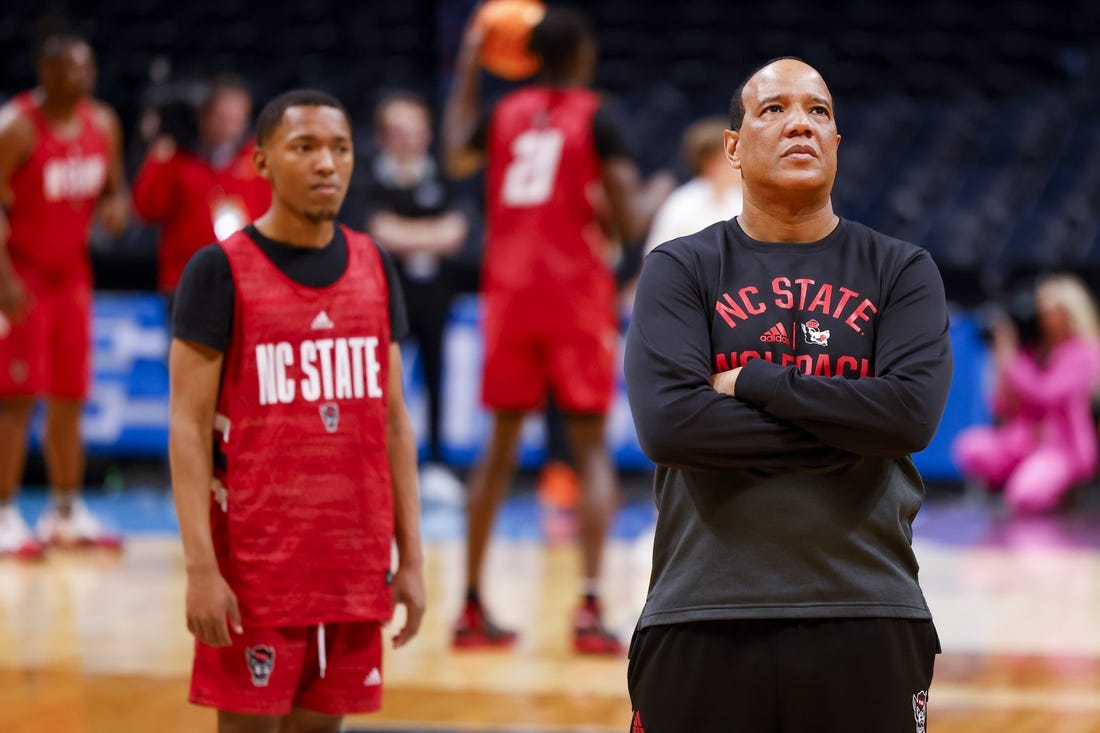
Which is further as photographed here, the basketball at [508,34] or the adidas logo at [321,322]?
the basketball at [508,34]

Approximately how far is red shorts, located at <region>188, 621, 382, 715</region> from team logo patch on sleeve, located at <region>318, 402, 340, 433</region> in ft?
1.41

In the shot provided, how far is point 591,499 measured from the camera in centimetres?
552

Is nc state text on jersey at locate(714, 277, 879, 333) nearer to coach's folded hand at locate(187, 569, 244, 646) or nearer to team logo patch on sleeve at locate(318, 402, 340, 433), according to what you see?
team logo patch on sleeve at locate(318, 402, 340, 433)

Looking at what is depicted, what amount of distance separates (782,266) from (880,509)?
1.49 ft

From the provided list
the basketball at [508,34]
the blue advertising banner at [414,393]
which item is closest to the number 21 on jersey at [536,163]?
the basketball at [508,34]

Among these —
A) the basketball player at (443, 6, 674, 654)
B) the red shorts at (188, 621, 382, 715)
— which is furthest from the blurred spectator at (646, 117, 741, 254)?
the red shorts at (188, 621, 382, 715)

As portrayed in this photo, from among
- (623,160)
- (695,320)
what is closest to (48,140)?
(623,160)

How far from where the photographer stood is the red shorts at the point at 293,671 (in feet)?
10.2

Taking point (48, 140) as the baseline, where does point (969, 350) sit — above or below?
Result: below

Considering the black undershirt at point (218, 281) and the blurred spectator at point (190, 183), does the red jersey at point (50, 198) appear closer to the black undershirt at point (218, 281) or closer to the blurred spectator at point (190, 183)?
the blurred spectator at point (190, 183)

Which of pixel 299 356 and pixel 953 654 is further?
pixel 953 654

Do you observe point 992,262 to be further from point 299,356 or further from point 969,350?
point 299,356

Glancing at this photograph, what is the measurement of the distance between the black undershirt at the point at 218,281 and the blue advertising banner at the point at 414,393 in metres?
6.22

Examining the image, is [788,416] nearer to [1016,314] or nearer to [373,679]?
[373,679]
